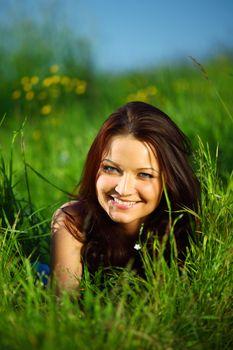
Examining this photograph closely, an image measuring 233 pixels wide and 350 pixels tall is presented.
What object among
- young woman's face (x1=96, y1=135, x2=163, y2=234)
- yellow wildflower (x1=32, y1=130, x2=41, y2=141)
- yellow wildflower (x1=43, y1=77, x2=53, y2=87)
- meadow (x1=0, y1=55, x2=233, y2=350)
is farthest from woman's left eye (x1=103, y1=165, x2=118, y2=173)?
yellow wildflower (x1=32, y1=130, x2=41, y2=141)

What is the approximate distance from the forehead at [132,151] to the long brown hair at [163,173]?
2 cm

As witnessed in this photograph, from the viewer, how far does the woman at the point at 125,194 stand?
2.42m

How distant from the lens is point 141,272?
104 inches

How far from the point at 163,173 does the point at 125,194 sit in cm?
18

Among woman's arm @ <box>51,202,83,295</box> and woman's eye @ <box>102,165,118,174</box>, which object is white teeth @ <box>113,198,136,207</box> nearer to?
woman's eye @ <box>102,165,118,174</box>

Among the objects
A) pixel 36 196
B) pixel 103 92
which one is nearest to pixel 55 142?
pixel 36 196

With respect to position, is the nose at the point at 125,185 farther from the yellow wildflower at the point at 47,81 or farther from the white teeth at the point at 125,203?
the yellow wildflower at the point at 47,81

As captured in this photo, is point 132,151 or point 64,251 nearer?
point 132,151

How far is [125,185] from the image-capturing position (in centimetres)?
239

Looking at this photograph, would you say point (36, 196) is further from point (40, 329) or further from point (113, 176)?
point (40, 329)

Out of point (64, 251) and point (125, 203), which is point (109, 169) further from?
point (64, 251)

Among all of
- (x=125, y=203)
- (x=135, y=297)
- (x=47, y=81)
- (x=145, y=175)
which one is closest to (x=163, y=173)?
(x=145, y=175)

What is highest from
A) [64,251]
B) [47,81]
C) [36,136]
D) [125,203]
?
[47,81]

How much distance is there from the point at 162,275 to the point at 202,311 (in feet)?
0.67
